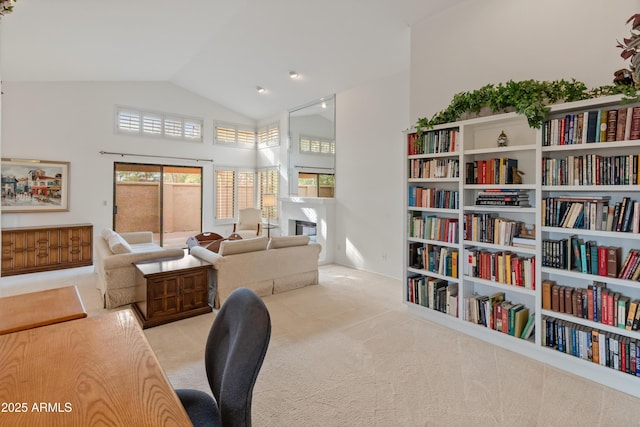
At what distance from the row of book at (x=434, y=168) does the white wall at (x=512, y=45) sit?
67cm

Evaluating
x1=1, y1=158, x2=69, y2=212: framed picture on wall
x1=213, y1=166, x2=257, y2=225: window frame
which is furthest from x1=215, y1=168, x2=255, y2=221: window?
x1=1, y1=158, x2=69, y2=212: framed picture on wall

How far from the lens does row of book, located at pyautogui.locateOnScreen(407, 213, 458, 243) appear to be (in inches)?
134

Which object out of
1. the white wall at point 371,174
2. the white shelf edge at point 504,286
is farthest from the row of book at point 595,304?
the white wall at point 371,174

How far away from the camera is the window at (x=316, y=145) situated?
257 inches

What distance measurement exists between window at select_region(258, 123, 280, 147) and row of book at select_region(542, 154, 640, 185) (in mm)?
6196

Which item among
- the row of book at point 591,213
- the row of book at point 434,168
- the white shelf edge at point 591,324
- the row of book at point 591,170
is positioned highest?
the row of book at point 434,168

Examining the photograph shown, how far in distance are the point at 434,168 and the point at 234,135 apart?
6.19m

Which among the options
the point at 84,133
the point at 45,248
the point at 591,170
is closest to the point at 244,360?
the point at 591,170

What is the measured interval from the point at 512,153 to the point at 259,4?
367 cm

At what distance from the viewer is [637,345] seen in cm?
231

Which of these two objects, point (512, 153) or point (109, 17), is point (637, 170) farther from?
point (109, 17)

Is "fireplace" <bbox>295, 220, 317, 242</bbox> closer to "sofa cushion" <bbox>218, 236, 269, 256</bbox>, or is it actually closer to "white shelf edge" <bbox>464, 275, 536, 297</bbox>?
"sofa cushion" <bbox>218, 236, 269, 256</bbox>

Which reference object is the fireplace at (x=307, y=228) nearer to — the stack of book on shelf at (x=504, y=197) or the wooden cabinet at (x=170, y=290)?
the wooden cabinet at (x=170, y=290)

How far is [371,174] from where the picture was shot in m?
5.64
